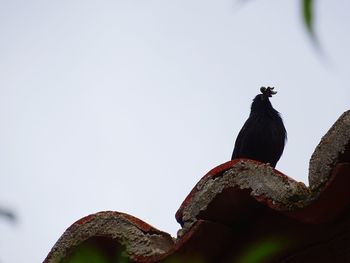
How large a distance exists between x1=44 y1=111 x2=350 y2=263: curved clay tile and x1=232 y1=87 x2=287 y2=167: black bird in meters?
4.39

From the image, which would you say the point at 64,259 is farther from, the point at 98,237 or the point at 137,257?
the point at 137,257

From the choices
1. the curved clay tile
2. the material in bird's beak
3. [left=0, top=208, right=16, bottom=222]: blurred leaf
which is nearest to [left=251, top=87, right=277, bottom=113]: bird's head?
the material in bird's beak

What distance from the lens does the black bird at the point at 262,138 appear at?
6.17 m

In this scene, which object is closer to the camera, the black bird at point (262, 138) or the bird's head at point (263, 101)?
the black bird at point (262, 138)

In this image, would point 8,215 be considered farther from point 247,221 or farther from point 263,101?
point 263,101

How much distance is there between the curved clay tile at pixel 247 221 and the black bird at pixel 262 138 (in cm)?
439

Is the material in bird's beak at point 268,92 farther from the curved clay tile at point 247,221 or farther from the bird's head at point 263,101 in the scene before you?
the curved clay tile at point 247,221

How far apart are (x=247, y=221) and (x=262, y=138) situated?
452cm

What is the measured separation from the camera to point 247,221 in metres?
1.74

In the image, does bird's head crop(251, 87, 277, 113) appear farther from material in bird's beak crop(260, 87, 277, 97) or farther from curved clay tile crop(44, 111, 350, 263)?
curved clay tile crop(44, 111, 350, 263)

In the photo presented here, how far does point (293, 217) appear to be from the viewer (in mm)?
1522

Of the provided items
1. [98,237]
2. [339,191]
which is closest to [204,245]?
[98,237]

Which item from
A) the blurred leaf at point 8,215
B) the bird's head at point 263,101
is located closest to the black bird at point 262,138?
the bird's head at point 263,101

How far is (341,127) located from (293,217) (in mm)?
279
